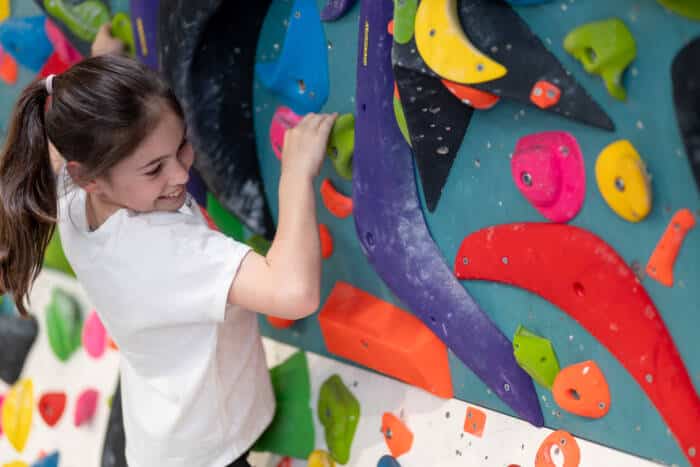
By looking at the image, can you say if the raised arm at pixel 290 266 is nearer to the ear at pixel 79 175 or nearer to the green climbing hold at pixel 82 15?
the ear at pixel 79 175

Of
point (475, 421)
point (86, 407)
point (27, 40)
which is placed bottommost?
point (86, 407)

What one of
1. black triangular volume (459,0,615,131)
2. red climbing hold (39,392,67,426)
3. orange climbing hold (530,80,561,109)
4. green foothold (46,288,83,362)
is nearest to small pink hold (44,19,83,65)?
green foothold (46,288,83,362)

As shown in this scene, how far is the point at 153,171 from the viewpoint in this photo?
1.29 metres

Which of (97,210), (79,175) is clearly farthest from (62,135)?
(97,210)

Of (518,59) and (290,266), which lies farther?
(290,266)

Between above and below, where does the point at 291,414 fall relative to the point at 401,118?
below

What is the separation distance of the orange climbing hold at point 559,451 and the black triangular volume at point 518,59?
451 millimetres

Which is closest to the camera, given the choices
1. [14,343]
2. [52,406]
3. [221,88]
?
[221,88]

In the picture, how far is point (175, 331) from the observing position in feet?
4.56

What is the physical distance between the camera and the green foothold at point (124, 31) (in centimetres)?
176

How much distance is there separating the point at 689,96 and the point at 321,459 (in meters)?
0.92

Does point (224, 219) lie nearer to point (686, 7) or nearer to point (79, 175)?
point (79, 175)

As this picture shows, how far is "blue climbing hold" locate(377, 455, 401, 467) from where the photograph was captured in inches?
57.9

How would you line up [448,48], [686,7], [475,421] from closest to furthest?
1. [686,7]
2. [448,48]
3. [475,421]
